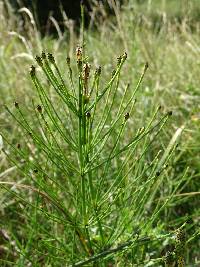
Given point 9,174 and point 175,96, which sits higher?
point 175,96

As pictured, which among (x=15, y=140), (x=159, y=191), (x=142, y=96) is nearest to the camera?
(x=159, y=191)

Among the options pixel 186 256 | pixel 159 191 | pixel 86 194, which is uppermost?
pixel 86 194

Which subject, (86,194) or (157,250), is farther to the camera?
(157,250)

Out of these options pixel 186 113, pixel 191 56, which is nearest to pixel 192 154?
pixel 186 113

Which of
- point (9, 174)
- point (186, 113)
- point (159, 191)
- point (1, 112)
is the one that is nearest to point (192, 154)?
point (159, 191)

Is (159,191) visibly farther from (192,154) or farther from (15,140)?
(15,140)

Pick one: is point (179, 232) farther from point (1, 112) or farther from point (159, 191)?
point (1, 112)

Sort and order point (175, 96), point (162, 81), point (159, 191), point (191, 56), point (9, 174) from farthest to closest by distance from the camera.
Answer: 1. point (191, 56)
2. point (162, 81)
3. point (175, 96)
4. point (9, 174)
5. point (159, 191)
